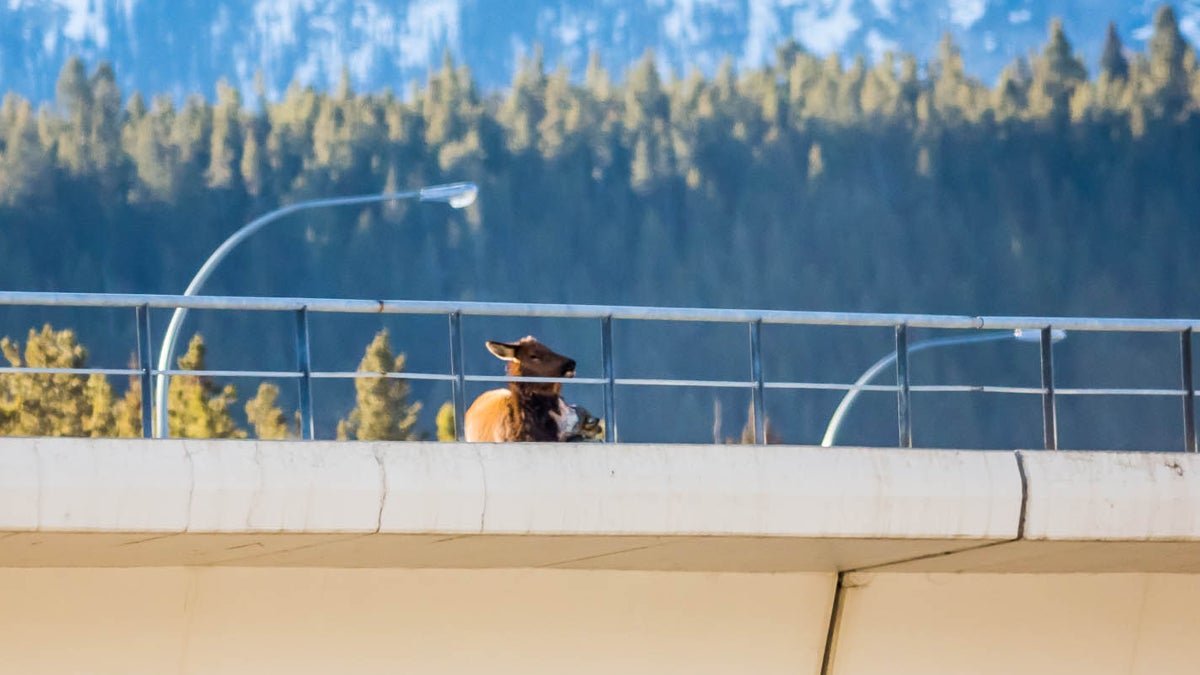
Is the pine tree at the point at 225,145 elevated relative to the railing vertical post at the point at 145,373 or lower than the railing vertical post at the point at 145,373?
elevated

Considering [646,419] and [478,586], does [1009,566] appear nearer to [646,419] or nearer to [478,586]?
[478,586]

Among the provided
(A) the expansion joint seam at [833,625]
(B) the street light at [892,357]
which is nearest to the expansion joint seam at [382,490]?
(B) the street light at [892,357]

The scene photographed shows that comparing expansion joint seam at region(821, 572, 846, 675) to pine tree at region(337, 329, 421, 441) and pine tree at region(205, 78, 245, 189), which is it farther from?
pine tree at region(205, 78, 245, 189)

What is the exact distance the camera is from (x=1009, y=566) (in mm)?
11125

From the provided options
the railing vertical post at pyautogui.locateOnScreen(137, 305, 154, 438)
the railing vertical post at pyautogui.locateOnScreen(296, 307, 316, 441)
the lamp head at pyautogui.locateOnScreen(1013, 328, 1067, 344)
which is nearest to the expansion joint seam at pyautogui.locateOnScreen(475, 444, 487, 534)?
the railing vertical post at pyautogui.locateOnScreen(296, 307, 316, 441)

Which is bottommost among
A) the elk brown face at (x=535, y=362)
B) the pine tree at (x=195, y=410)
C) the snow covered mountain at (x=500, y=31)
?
the pine tree at (x=195, y=410)

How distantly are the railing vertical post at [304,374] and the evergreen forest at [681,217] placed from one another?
347 ft

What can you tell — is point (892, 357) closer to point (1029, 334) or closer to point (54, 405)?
point (1029, 334)

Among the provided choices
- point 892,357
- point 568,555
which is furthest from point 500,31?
point 568,555

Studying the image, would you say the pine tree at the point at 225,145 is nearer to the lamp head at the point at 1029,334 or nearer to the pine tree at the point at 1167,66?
the pine tree at the point at 1167,66

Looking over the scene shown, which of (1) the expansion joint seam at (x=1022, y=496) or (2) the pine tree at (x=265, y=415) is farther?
(2) the pine tree at (x=265, y=415)

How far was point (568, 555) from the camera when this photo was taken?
962 cm

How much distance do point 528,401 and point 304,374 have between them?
2483 mm

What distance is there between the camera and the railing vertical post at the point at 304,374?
888 cm
